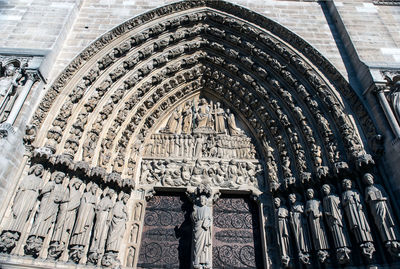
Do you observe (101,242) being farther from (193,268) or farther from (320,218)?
(320,218)

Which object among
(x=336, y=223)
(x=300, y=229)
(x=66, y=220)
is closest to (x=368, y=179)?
(x=336, y=223)

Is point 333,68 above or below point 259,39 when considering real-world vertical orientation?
below

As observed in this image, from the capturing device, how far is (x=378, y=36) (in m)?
6.28

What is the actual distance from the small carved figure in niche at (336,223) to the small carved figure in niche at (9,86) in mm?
5888

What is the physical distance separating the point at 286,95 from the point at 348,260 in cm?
358

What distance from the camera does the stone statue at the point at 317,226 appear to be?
182 inches

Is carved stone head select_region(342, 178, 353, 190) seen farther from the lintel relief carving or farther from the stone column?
the stone column

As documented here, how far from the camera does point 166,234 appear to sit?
590cm

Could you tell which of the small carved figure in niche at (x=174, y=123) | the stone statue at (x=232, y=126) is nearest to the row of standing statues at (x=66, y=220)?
the small carved figure in niche at (x=174, y=123)

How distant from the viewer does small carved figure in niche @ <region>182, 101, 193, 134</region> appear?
7.27 meters

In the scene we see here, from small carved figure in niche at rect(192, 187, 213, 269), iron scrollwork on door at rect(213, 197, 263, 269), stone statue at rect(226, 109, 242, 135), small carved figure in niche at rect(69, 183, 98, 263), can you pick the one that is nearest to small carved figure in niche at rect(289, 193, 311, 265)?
iron scrollwork on door at rect(213, 197, 263, 269)

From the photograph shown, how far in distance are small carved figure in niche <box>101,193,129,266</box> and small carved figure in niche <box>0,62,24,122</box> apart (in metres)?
2.60

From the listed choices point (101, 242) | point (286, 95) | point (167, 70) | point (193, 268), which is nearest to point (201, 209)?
point (193, 268)

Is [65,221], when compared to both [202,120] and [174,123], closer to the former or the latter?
[174,123]
